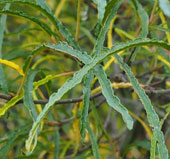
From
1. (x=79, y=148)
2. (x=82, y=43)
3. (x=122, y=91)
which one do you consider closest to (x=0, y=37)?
(x=79, y=148)

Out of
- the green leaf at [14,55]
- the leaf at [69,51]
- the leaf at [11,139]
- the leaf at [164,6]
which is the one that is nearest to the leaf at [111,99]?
the leaf at [69,51]

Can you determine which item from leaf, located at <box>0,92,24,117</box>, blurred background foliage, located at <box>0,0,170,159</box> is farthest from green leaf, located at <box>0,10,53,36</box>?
leaf, located at <box>0,92,24,117</box>

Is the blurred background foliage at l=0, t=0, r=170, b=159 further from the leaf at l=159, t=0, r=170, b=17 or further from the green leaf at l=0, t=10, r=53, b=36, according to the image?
the leaf at l=159, t=0, r=170, b=17

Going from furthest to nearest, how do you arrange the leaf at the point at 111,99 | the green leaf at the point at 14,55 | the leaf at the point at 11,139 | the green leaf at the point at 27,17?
the green leaf at the point at 14,55, the leaf at the point at 11,139, the green leaf at the point at 27,17, the leaf at the point at 111,99

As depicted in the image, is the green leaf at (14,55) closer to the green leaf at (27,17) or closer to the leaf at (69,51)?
the green leaf at (27,17)

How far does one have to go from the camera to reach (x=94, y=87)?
131 cm

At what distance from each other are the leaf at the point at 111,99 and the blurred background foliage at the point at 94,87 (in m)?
0.18

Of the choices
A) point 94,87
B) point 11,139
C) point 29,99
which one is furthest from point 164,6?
point 94,87

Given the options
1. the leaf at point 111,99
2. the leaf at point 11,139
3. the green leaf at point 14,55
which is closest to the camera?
the leaf at point 111,99

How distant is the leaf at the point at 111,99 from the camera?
20.1 inches

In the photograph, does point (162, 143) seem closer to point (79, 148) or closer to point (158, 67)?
point (158, 67)

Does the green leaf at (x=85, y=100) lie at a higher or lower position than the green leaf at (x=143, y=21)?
lower

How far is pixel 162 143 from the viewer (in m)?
0.54

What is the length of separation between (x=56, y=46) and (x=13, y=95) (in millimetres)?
156
